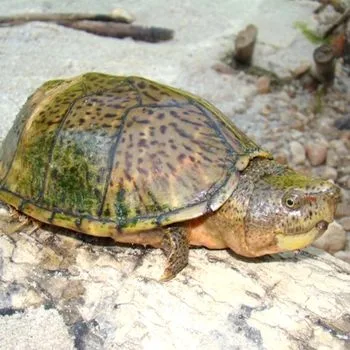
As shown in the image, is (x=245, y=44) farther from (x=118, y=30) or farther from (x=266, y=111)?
(x=118, y=30)

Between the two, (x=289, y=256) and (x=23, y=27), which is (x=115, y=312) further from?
(x=23, y=27)

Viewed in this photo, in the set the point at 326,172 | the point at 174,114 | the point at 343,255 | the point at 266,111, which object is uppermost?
the point at 174,114

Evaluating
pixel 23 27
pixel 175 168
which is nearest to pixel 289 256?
pixel 175 168

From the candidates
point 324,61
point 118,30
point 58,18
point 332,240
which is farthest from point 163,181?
point 58,18

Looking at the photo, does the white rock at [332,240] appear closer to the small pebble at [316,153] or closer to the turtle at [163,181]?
the small pebble at [316,153]

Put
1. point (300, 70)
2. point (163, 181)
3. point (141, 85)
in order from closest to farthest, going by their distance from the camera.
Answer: point (163, 181), point (141, 85), point (300, 70)

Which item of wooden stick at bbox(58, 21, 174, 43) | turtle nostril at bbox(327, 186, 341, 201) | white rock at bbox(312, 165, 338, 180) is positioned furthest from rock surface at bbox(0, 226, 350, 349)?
wooden stick at bbox(58, 21, 174, 43)
